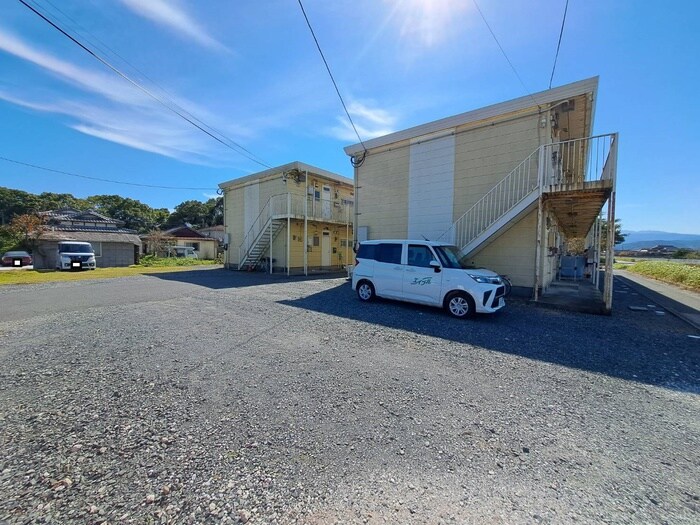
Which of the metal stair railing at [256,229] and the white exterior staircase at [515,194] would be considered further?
the metal stair railing at [256,229]

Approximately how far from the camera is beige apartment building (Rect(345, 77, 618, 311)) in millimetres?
7881

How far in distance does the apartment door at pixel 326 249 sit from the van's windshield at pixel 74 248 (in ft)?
50.7

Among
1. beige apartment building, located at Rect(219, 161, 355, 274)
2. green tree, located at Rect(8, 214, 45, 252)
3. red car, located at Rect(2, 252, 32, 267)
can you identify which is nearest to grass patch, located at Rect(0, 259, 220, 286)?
beige apartment building, located at Rect(219, 161, 355, 274)

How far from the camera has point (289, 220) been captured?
48.5 feet

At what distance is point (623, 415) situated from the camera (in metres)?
2.77

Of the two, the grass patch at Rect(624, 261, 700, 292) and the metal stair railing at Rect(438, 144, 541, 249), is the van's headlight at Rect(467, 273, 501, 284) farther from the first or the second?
the grass patch at Rect(624, 261, 700, 292)

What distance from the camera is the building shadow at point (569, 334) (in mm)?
3934

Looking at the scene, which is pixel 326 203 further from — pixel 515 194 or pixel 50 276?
pixel 50 276

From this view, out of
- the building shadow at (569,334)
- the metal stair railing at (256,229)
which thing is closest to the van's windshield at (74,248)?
the metal stair railing at (256,229)

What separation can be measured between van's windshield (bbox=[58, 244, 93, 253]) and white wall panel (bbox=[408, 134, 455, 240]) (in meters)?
→ 21.0

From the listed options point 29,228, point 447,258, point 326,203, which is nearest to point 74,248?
point 29,228

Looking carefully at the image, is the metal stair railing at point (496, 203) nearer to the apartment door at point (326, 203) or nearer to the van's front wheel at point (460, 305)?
the van's front wheel at point (460, 305)

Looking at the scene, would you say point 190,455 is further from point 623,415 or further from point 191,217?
point 191,217

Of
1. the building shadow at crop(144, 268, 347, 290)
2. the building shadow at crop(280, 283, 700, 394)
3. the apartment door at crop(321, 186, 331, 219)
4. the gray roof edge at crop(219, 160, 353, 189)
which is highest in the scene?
the gray roof edge at crop(219, 160, 353, 189)
